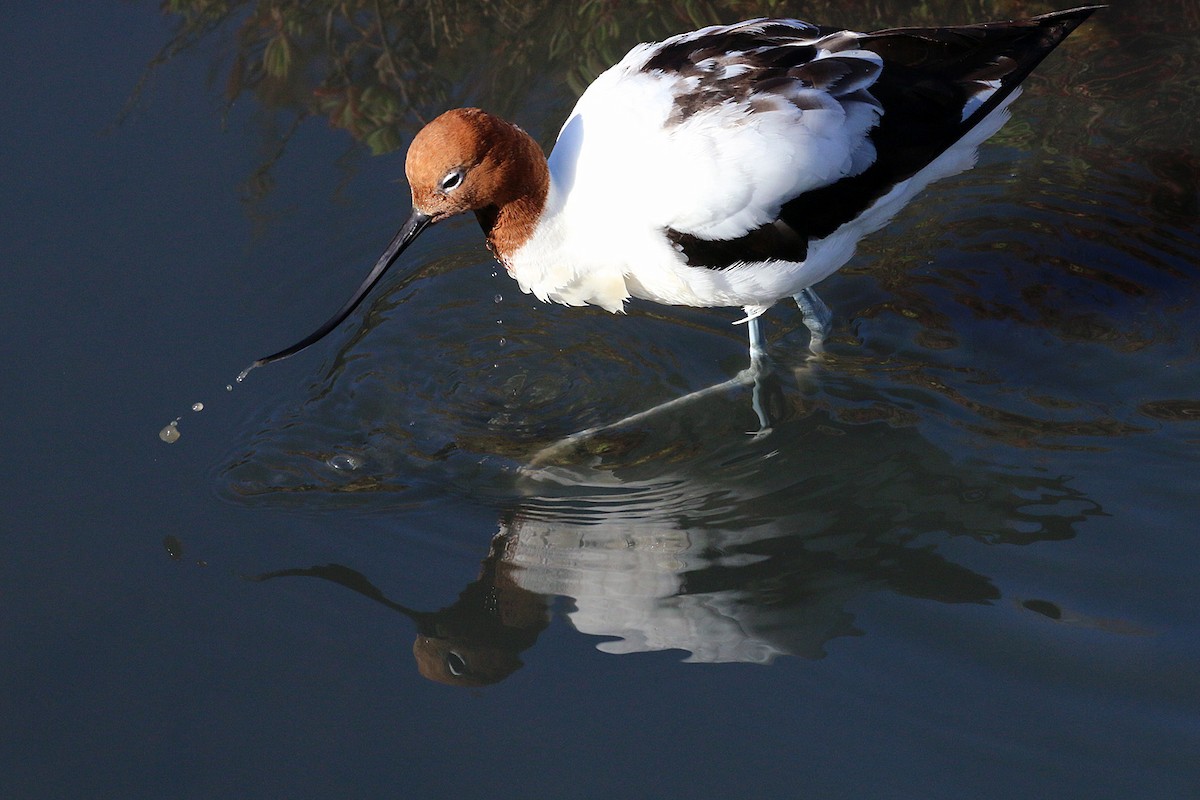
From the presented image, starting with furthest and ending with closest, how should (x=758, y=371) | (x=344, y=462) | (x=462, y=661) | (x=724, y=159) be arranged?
(x=758, y=371) → (x=344, y=462) → (x=724, y=159) → (x=462, y=661)

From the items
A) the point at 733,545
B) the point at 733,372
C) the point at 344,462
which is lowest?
the point at 733,545

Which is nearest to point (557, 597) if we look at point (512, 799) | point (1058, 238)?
point (512, 799)

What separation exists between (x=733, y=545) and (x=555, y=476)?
66 cm

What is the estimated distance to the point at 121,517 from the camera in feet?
12.9

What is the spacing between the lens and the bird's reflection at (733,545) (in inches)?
143

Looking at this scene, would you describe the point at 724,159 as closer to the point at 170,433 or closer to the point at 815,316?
the point at 815,316

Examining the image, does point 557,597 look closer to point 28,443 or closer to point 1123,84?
point 28,443

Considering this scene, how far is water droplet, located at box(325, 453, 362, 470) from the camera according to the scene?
417 centimetres

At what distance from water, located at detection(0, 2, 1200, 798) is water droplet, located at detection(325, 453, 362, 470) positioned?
0.03 ft

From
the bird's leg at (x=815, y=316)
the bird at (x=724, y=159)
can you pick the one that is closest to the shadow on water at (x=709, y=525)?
the bird's leg at (x=815, y=316)

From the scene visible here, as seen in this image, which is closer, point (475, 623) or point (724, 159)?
point (475, 623)

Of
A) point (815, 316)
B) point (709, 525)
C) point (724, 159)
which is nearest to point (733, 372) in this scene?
point (815, 316)

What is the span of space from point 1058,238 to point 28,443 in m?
4.01

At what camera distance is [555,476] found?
419 centimetres
